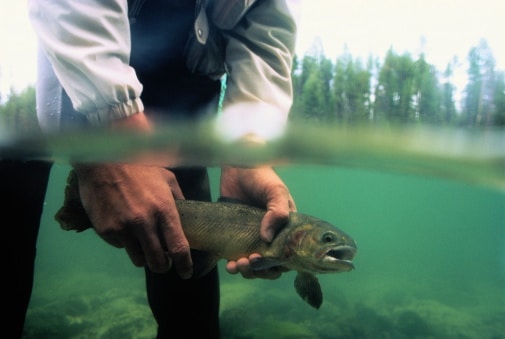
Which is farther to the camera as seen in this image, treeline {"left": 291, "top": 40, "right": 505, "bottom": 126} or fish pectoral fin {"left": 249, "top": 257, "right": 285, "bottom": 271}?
fish pectoral fin {"left": 249, "top": 257, "right": 285, "bottom": 271}

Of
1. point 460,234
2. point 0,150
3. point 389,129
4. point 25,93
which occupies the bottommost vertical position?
point 460,234

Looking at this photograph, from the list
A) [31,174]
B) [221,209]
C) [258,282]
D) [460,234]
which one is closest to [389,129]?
[221,209]

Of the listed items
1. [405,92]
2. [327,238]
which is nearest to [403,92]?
→ [405,92]

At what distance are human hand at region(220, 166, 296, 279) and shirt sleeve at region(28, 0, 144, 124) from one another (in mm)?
1128

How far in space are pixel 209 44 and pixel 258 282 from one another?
10.8 metres

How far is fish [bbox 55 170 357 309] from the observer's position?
234 centimetres

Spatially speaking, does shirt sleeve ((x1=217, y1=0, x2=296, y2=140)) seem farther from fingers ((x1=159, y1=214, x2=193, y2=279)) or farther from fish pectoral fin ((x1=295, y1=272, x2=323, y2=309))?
fish pectoral fin ((x1=295, y1=272, x2=323, y2=309))

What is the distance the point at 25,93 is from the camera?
2246 mm

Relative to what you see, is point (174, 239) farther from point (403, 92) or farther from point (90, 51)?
point (403, 92)

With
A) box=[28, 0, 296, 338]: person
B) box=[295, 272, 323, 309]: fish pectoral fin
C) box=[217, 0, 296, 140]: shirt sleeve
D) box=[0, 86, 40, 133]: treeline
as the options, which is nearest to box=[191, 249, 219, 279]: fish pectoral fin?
box=[28, 0, 296, 338]: person

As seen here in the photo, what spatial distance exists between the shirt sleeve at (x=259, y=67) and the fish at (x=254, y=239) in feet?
1.98

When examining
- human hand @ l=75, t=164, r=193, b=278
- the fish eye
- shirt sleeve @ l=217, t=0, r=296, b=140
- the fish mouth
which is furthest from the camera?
shirt sleeve @ l=217, t=0, r=296, b=140

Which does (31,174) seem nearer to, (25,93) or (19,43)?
(25,93)

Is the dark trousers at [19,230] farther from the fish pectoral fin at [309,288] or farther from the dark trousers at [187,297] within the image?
the fish pectoral fin at [309,288]
